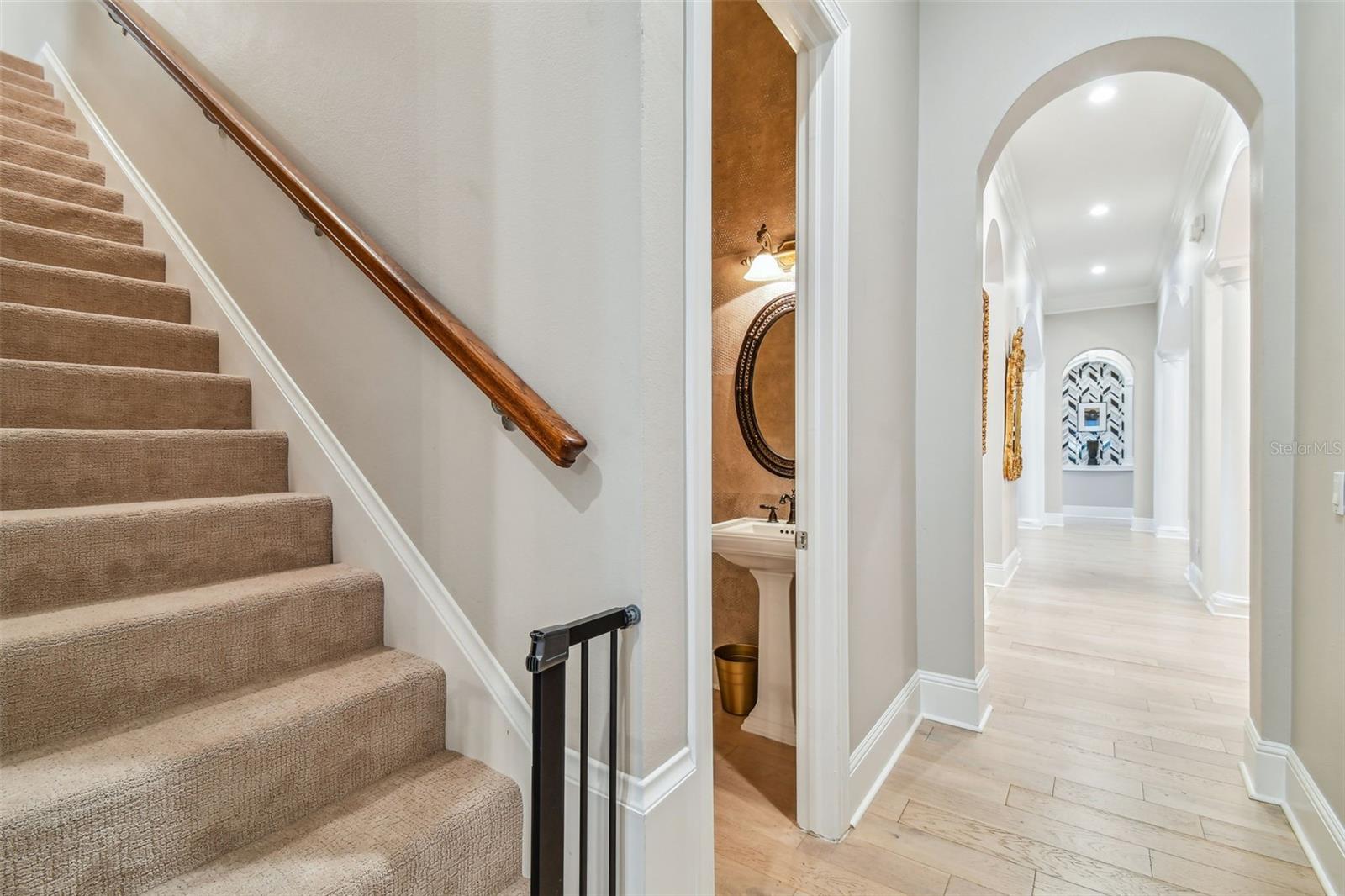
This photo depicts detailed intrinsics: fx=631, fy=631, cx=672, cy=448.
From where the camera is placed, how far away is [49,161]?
2.59m

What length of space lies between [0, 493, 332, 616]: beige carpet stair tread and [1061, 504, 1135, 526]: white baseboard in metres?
10.3

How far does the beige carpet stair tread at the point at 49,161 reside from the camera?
2545 mm

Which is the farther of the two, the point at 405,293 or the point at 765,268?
the point at 765,268

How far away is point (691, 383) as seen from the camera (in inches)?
47.8

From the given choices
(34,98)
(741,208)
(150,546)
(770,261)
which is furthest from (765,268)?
(34,98)

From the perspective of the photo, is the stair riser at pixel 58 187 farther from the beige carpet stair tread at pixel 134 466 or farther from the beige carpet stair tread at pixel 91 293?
the beige carpet stair tread at pixel 134 466

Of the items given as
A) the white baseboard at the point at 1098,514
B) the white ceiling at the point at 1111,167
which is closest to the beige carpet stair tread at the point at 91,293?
the white ceiling at the point at 1111,167

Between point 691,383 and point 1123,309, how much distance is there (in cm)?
1014

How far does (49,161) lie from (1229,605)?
22.2 feet

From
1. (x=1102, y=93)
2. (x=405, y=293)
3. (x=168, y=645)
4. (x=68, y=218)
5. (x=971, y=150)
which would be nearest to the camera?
(x=168, y=645)

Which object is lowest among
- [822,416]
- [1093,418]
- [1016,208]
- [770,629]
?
[770,629]

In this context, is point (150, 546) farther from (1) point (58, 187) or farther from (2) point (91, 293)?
(1) point (58, 187)

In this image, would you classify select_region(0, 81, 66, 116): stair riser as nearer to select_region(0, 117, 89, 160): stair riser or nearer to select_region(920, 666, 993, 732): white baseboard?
select_region(0, 117, 89, 160): stair riser

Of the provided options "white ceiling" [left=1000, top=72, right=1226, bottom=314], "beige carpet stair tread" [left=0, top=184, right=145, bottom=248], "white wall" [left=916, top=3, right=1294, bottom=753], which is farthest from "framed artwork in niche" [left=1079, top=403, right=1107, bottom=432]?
"beige carpet stair tread" [left=0, top=184, right=145, bottom=248]
